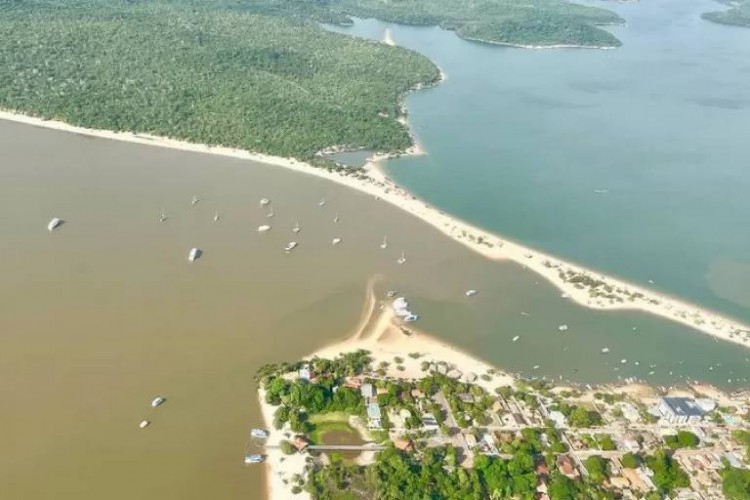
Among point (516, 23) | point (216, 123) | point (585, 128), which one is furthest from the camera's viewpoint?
point (516, 23)

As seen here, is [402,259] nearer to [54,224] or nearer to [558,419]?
[558,419]

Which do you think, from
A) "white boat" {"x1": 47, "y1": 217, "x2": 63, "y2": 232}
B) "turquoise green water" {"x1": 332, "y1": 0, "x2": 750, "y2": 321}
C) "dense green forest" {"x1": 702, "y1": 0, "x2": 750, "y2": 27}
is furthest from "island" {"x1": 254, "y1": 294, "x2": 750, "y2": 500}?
"dense green forest" {"x1": 702, "y1": 0, "x2": 750, "y2": 27}

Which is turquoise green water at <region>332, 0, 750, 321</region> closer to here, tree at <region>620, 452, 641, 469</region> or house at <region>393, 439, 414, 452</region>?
tree at <region>620, 452, 641, 469</region>

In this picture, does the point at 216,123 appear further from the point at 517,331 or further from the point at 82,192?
the point at 517,331

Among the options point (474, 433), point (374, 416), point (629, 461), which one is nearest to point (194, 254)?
point (374, 416)

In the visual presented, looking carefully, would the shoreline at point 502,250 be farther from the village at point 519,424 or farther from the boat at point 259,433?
the boat at point 259,433

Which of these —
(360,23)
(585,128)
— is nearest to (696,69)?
(585,128)

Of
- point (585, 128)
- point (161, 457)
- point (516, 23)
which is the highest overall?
point (516, 23)

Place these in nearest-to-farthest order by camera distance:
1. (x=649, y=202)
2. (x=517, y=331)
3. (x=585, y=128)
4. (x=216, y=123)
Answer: (x=517, y=331), (x=649, y=202), (x=216, y=123), (x=585, y=128)
